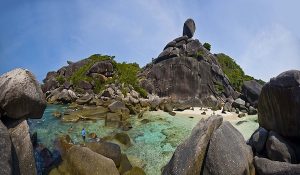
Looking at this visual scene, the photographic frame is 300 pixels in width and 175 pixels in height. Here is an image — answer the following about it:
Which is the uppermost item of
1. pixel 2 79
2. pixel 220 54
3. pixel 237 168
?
Answer: pixel 220 54

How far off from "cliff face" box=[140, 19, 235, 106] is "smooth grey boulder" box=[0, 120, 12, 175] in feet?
152

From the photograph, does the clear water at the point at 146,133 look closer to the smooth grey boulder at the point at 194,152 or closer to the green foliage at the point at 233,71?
the smooth grey boulder at the point at 194,152

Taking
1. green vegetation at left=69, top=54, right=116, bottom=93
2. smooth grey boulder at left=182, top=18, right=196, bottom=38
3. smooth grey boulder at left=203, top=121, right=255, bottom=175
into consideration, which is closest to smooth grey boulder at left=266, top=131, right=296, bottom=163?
smooth grey boulder at left=203, top=121, right=255, bottom=175

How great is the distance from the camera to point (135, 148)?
71.8 ft

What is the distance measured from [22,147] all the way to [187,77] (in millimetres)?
47822

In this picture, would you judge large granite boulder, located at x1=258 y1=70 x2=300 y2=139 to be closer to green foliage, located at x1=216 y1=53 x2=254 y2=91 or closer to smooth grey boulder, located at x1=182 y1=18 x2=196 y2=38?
smooth grey boulder, located at x1=182 y1=18 x2=196 y2=38

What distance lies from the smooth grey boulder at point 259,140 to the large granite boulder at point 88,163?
25.0 ft

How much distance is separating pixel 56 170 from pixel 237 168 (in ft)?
31.2

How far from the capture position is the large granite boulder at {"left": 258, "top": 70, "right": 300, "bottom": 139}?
562 inches

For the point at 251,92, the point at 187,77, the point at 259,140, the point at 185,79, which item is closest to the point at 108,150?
the point at 259,140

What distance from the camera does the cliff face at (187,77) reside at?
58281mm

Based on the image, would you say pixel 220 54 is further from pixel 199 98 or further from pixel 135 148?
pixel 135 148

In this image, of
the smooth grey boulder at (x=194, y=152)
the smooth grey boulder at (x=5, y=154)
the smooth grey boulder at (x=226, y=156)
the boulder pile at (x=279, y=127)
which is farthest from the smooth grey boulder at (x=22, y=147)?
the boulder pile at (x=279, y=127)

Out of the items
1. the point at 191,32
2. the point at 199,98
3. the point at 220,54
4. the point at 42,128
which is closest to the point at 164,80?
the point at 199,98
